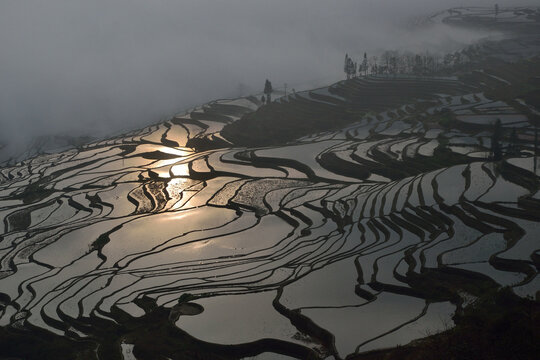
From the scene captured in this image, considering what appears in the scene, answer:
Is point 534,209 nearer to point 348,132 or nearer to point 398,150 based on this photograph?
point 398,150

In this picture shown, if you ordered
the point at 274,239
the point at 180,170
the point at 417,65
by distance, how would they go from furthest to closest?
the point at 417,65 → the point at 180,170 → the point at 274,239

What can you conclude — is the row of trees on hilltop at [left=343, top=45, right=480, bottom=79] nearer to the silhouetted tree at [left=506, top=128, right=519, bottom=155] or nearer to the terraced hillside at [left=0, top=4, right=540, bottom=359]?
the terraced hillside at [left=0, top=4, right=540, bottom=359]

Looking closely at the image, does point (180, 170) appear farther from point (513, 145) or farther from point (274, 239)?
point (513, 145)

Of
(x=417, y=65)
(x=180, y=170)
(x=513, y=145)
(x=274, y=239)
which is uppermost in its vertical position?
(x=417, y=65)

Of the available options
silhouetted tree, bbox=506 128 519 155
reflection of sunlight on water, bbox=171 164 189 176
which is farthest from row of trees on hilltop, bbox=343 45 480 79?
reflection of sunlight on water, bbox=171 164 189 176

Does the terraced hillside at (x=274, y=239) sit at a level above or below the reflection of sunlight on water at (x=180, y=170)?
above

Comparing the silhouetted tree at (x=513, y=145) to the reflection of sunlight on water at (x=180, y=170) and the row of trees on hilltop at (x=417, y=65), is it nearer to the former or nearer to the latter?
the reflection of sunlight on water at (x=180, y=170)

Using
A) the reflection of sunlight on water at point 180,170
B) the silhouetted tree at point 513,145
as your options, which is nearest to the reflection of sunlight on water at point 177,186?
the reflection of sunlight on water at point 180,170

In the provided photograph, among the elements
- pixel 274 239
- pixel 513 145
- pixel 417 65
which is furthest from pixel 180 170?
pixel 417 65
